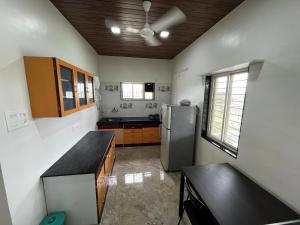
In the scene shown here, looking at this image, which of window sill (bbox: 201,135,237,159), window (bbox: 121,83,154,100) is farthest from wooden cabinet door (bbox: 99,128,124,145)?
window sill (bbox: 201,135,237,159)

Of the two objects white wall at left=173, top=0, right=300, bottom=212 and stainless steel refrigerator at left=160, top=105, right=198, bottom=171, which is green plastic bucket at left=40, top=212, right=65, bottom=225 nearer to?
stainless steel refrigerator at left=160, top=105, right=198, bottom=171

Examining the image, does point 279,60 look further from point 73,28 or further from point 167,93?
point 167,93

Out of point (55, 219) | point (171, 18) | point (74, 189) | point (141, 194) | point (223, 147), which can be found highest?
point (171, 18)

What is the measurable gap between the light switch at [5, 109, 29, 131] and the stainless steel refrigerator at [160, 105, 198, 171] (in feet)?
6.88

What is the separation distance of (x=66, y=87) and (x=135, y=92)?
3.03 metres

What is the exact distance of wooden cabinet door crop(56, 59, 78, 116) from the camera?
137 cm

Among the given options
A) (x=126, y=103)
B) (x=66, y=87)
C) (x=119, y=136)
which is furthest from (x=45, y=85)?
(x=126, y=103)

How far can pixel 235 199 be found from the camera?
48.6 inches

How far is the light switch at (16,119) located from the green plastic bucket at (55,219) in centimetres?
106

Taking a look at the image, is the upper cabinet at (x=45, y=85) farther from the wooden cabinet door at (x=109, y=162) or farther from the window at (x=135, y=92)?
the window at (x=135, y=92)

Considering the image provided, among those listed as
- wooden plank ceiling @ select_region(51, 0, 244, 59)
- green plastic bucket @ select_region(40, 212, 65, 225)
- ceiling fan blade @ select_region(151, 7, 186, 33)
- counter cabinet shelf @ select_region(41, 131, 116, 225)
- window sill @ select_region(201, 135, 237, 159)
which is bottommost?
green plastic bucket @ select_region(40, 212, 65, 225)

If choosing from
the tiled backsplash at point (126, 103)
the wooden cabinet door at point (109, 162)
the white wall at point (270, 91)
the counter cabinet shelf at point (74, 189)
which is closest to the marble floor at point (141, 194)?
the wooden cabinet door at point (109, 162)

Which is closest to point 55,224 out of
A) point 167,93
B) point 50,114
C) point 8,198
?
point 8,198

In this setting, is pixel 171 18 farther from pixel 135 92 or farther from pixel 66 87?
pixel 135 92
